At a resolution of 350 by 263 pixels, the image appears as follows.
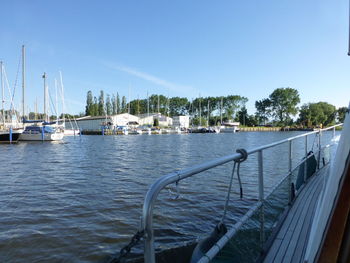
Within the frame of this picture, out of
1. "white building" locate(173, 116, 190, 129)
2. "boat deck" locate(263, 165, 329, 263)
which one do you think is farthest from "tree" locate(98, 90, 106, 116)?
"boat deck" locate(263, 165, 329, 263)

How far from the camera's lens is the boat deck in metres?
2.73

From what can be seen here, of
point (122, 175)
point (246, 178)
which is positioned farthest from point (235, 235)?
point (122, 175)

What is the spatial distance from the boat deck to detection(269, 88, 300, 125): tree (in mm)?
137425

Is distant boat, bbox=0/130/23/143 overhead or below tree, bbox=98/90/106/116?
below

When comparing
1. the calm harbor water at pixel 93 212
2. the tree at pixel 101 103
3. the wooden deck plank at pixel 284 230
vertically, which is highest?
the tree at pixel 101 103

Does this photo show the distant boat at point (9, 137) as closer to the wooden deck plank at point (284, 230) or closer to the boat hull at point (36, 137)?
the boat hull at point (36, 137)

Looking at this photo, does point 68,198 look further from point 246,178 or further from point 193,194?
point 246,178

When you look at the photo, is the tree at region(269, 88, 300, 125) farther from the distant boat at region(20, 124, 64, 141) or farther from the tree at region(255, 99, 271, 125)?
the distant boat at region(20, 124, 64, 141)

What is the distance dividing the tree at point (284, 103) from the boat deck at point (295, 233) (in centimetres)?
13742

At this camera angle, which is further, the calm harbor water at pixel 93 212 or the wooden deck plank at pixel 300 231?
the calm harbor water at pixel 93 212

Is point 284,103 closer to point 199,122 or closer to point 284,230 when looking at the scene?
point 199,122

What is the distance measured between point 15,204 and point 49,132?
1329 inches

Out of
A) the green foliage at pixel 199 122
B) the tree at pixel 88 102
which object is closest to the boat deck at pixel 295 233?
the green foliage at pixel 199 122

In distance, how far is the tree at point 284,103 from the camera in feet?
434
